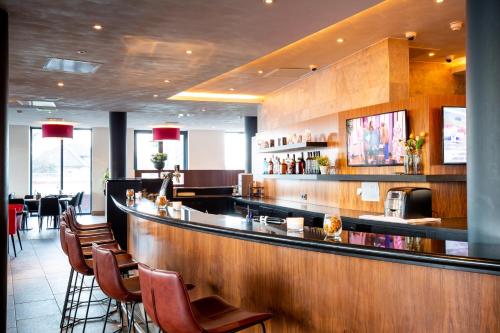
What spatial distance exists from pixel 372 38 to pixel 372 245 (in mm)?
4055

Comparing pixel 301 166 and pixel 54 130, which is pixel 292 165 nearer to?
pixel 301 166

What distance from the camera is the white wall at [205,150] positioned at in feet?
58.4

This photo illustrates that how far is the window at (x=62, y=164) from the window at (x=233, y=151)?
5.28 m

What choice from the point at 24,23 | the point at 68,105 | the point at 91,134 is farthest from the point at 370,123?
the point at 91,134

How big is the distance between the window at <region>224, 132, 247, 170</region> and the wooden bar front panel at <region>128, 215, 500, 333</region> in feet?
48.5

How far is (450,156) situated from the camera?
16.3 feet

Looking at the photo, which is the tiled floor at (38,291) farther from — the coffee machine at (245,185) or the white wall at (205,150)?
the white wall at (205,150)

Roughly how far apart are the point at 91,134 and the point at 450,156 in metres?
14.5

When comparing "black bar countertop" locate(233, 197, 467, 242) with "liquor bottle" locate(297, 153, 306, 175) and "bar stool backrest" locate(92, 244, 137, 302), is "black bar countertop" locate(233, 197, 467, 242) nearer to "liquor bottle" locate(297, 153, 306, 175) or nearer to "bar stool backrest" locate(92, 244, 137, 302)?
"liquor bottle" locate(297, 153, 306, 175)

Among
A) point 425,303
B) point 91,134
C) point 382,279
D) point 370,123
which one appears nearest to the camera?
point 425,303

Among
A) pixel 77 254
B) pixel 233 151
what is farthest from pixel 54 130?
pixel 77 254

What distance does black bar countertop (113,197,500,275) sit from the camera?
1.98m

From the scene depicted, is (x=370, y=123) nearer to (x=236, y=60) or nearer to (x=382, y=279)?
(x=236, y=60)

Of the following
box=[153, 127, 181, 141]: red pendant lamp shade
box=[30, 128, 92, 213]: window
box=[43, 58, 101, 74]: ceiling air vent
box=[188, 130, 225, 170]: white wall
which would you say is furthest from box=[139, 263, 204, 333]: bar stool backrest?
box=[188, 130, 225, 170]: white wall
